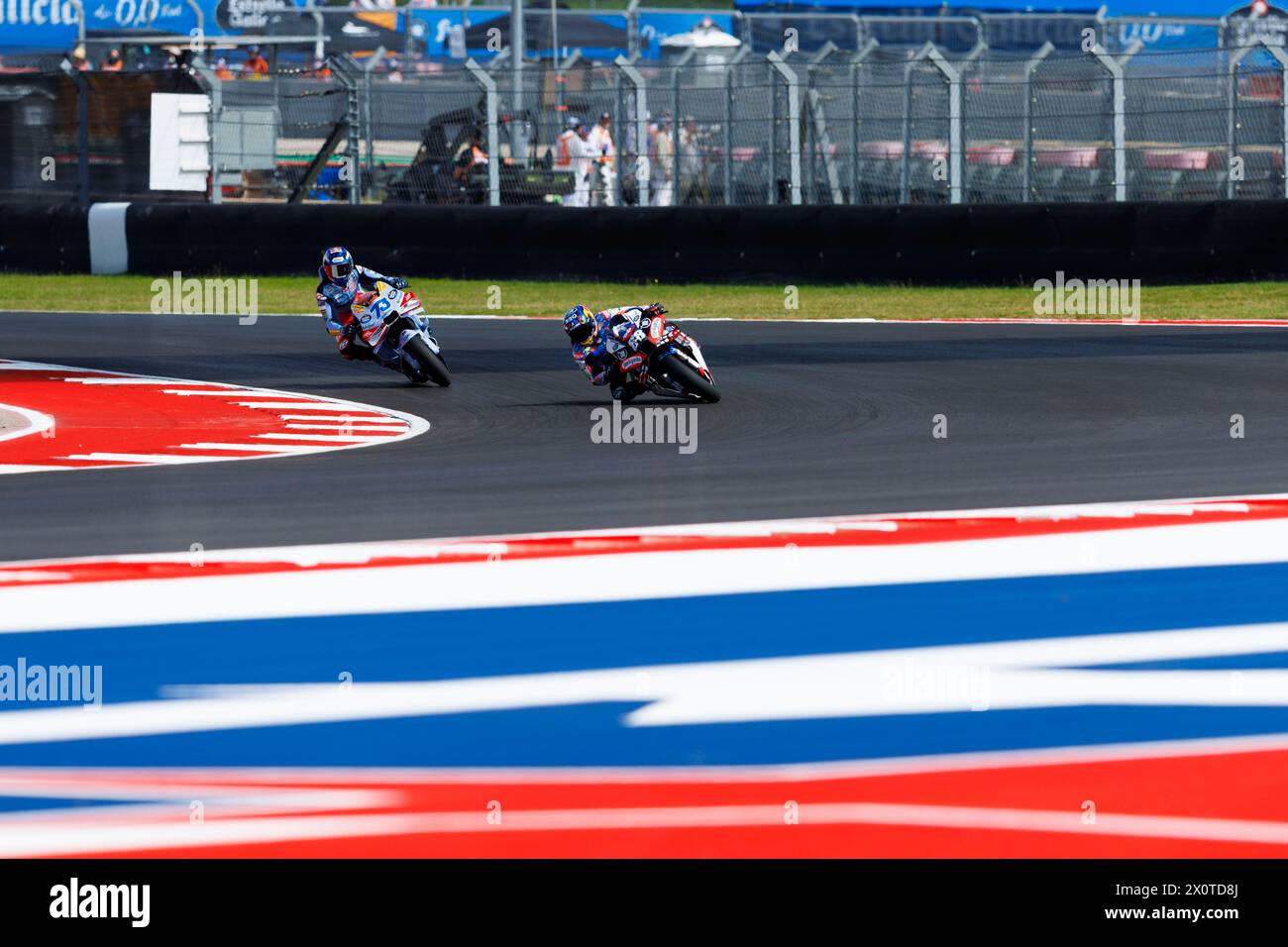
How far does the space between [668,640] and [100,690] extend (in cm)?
168

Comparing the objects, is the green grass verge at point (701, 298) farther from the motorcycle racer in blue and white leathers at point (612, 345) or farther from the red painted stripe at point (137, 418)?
the motorcycle racer in blue and white leathers at point (612, 345)

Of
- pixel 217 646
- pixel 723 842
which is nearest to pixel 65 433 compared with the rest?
pixel 217 646

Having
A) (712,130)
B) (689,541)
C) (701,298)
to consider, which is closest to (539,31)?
(712,130)

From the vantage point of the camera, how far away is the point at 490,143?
24.3m

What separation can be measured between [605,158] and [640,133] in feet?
1.74

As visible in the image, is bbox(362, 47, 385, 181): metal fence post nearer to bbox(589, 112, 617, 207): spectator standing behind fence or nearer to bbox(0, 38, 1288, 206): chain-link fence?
bbox(0, 38, 1288, 206): chain-link fence

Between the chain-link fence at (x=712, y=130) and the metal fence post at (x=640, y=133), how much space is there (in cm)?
2

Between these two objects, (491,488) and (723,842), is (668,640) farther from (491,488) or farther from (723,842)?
(491,488)

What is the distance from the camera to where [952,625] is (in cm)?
619

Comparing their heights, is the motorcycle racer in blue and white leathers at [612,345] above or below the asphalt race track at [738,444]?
above

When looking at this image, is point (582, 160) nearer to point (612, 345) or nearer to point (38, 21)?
point (612, 345)

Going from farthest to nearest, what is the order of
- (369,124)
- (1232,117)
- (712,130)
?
1. (369,124)
2. (712,130)
3. (1232,117)

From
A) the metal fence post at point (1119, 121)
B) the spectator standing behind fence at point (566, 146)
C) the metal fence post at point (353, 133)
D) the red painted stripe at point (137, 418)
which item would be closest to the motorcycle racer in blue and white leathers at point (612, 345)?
the red painted stripe at point (137, 418)

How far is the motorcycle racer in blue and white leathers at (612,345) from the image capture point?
12.0 meters
